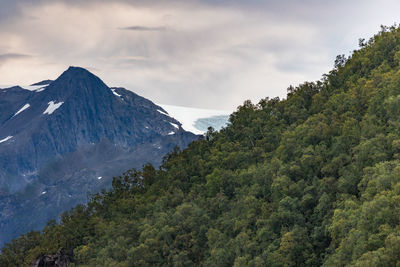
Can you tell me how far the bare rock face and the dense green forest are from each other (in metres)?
3.95

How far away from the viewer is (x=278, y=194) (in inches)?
4658

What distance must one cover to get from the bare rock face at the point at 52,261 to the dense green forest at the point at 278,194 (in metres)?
3.95

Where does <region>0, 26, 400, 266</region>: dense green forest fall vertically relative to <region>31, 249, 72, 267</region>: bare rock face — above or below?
above

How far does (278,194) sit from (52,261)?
6506 centimetres

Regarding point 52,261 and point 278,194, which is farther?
point 52,261

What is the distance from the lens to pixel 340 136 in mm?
123500

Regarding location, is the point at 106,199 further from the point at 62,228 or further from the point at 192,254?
the point at 192,254

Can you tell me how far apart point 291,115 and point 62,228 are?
6851cm

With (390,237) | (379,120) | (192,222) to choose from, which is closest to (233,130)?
(192,222)

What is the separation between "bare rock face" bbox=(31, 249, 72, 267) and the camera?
499ft

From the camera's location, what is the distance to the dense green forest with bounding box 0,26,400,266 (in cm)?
9300

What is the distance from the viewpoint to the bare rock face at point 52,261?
499 feet

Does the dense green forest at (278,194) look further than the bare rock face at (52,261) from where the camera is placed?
No

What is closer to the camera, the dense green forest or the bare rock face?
the dense green forest
